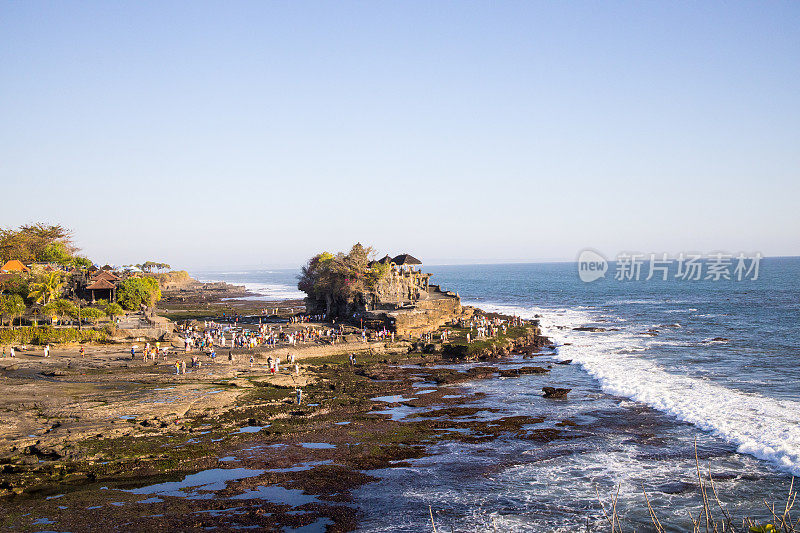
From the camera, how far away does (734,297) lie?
264 feet

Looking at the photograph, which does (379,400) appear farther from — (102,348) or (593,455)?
(102,348)

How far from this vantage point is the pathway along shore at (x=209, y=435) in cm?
1398

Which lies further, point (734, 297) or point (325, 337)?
point (734, 297)

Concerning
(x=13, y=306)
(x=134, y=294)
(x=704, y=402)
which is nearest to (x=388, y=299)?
(x=134, y=294)

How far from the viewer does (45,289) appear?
41312mm

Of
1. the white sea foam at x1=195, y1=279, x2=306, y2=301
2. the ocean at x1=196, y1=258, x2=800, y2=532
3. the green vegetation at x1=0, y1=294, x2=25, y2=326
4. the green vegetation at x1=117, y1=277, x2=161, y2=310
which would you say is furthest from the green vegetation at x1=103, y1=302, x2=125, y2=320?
the white sea foam at x1=195, y1=279, x2=306, y2=301

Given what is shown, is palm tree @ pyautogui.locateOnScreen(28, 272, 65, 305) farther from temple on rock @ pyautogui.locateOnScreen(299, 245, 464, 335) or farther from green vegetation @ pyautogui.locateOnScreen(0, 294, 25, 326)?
temple on rock @ pyautogui.locateOnScreen(299, 245, 464, 335)

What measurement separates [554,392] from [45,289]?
35865 millimetres

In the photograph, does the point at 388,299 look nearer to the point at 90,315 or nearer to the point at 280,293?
the point at 90,315

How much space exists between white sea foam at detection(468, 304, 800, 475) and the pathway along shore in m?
4.30

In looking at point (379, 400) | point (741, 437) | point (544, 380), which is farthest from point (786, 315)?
point (379, 400)

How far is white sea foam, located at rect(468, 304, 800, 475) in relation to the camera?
18703 millimetres

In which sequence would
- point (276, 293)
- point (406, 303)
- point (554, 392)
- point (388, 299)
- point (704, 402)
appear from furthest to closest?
point (276, 293)
point (388, 299)
point (406, 303)
point (554, 392)
point (704, 402)

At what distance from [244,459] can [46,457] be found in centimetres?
560
